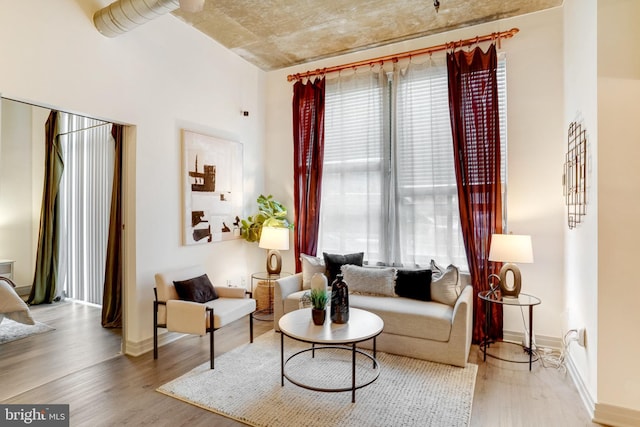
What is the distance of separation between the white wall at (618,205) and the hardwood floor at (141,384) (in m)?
0.41

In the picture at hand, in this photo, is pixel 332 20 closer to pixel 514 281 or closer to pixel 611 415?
pixel 514 281

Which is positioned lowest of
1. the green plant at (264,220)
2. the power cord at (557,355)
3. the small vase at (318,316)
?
the power cord at (557,355)

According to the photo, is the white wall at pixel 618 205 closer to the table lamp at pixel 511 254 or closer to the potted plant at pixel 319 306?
the table lamp at pixel 511 254

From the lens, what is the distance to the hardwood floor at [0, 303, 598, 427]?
2.36 meters

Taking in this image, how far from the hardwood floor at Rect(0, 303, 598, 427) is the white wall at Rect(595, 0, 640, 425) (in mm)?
409

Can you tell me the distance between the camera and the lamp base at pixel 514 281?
3.34 meters

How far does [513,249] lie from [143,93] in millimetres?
3931

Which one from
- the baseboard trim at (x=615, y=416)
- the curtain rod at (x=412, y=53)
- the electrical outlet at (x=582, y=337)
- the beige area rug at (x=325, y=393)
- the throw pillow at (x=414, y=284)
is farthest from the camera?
the curtain rod at (x=412, y=53)

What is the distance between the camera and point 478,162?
12.5 ft

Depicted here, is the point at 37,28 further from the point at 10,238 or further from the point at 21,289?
the point at 21,289

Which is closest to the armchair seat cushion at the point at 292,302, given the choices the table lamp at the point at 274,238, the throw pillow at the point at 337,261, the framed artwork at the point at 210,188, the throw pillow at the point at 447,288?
the throw pillow at the point at 337,261

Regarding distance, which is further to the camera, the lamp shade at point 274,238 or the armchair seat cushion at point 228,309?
the lamp shade at point 274,238

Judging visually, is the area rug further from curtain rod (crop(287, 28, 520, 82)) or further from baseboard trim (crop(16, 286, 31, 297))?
curtain rod (crop(287, 28, 520, 82))

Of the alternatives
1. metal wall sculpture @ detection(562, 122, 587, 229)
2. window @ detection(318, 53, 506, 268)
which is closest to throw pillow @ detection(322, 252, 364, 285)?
window @ detection(318, 53, 506, 268)
